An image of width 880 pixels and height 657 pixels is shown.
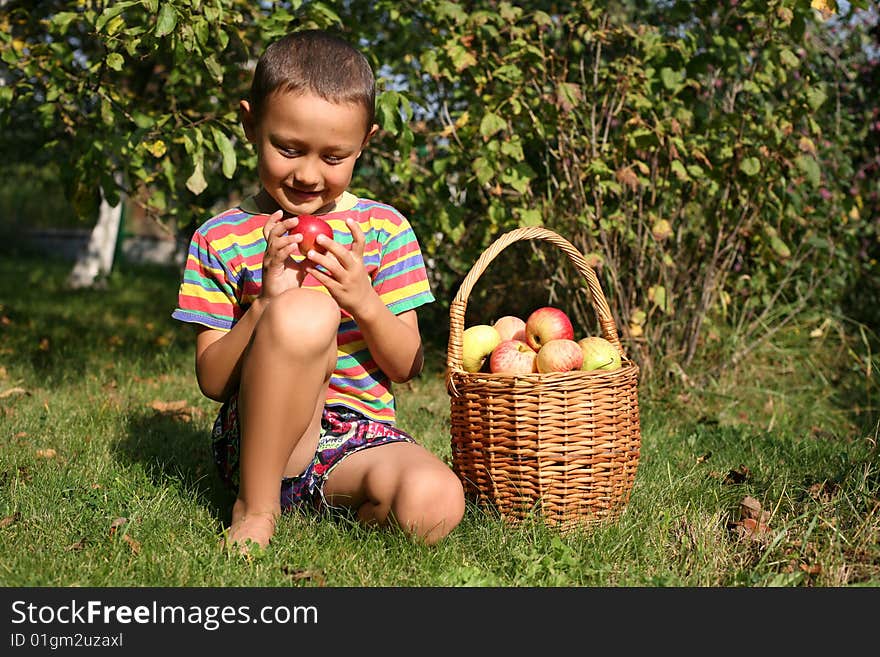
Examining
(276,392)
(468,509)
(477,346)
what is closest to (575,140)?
(477,346)

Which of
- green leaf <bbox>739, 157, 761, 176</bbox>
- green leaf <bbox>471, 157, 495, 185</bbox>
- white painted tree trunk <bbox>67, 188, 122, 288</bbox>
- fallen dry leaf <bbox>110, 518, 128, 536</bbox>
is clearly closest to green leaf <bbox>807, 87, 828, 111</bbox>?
green leaf <bbox>739, 157, 761, 176</bbox>

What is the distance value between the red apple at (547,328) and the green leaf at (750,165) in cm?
154

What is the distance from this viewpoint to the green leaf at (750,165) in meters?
3.69

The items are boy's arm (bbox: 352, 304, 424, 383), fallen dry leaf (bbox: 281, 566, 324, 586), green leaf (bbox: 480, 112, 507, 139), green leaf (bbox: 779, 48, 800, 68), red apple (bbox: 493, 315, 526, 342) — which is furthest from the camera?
green leaf (bbox: 779, 48, 800, 68)

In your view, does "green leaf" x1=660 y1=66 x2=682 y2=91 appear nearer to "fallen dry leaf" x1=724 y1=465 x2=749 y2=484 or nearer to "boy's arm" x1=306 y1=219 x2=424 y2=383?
"fallen dry leaf" x1=724 y1=465 x2=749 y2=484

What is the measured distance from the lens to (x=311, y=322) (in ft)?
6.86

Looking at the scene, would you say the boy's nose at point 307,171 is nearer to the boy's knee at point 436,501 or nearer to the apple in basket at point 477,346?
the apple in basket at point 477,346

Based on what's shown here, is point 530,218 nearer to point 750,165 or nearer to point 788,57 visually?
point 750,165

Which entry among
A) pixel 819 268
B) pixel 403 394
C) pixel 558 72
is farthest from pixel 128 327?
pixel 819 268

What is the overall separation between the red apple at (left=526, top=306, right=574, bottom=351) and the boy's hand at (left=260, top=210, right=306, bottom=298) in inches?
27.1

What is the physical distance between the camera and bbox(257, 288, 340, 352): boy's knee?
6.82 ft

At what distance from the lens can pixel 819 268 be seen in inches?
187

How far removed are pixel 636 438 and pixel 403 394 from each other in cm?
182

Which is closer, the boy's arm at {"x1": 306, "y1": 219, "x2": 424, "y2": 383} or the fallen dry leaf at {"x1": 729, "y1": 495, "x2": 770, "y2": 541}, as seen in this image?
the boy's arm at {"x1": 306, "y1": 219, "x2": 424, "y2": 383}
